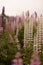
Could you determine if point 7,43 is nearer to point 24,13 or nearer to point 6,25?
point 6,25

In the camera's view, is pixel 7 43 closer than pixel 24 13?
Yes

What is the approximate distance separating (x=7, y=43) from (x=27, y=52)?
0.18 metres

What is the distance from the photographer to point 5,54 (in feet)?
3.93

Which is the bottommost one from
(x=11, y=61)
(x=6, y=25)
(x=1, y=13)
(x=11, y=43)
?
(x=11, y=61)

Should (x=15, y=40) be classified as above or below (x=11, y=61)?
above

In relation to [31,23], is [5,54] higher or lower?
lower

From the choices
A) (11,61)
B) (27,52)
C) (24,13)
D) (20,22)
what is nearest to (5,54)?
(11,61)

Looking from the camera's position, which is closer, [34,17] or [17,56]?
[17,56]

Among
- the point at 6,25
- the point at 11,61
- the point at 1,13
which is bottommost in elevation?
the point at 11,61

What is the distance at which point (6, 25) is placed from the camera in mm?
1279

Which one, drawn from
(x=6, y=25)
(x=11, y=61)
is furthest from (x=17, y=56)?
(x=6, y=25)

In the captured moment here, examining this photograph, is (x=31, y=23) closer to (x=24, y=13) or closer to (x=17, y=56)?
(x=24, y=13)

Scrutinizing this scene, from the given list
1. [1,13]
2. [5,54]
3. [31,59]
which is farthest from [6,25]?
[31,59]

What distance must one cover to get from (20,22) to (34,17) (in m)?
0.13
